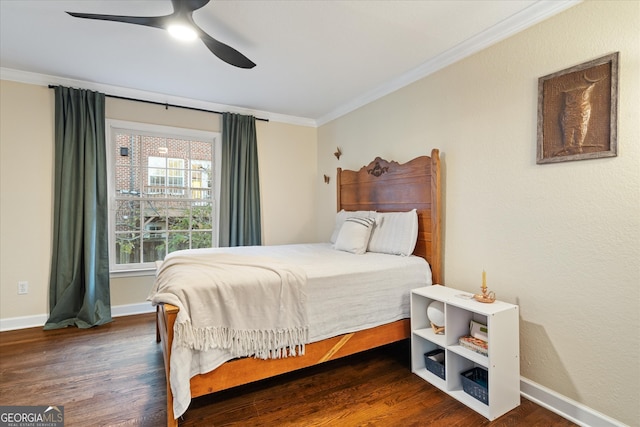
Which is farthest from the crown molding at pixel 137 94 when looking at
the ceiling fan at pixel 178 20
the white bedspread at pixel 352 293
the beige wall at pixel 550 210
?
the white bedspread at pixel 352 293

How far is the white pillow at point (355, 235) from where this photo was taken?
2.77m

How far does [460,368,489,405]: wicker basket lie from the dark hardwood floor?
111 mm

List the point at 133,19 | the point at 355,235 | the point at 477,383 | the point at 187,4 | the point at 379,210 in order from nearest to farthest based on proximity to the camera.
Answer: the point at 187,4, the point at 133,19, the point at 477,383, the point at 355,235, the point at 379,210

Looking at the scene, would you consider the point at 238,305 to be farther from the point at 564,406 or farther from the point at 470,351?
the point at 564,406

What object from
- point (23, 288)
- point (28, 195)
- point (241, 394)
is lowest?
point (241, 394)

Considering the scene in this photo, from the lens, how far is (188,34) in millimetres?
1804

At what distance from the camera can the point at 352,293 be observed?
6.76 ft

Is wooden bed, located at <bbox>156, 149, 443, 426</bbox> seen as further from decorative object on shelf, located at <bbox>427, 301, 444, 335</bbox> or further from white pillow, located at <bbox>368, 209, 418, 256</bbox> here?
decorative object on shelf, located at <bbox>427, 301, 444, 335</bbox>

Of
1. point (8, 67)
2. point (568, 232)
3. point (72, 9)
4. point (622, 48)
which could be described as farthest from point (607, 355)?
point (8, 67)

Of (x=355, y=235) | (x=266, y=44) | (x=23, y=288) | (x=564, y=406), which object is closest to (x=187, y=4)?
(x=266, y=44)

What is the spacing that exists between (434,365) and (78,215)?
353 centimetres

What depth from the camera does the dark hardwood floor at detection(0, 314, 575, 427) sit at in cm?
170

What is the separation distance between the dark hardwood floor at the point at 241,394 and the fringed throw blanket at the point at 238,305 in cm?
36

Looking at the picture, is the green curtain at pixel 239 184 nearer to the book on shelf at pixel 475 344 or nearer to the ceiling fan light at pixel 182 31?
the ceiling fan light at pixel 182 31
